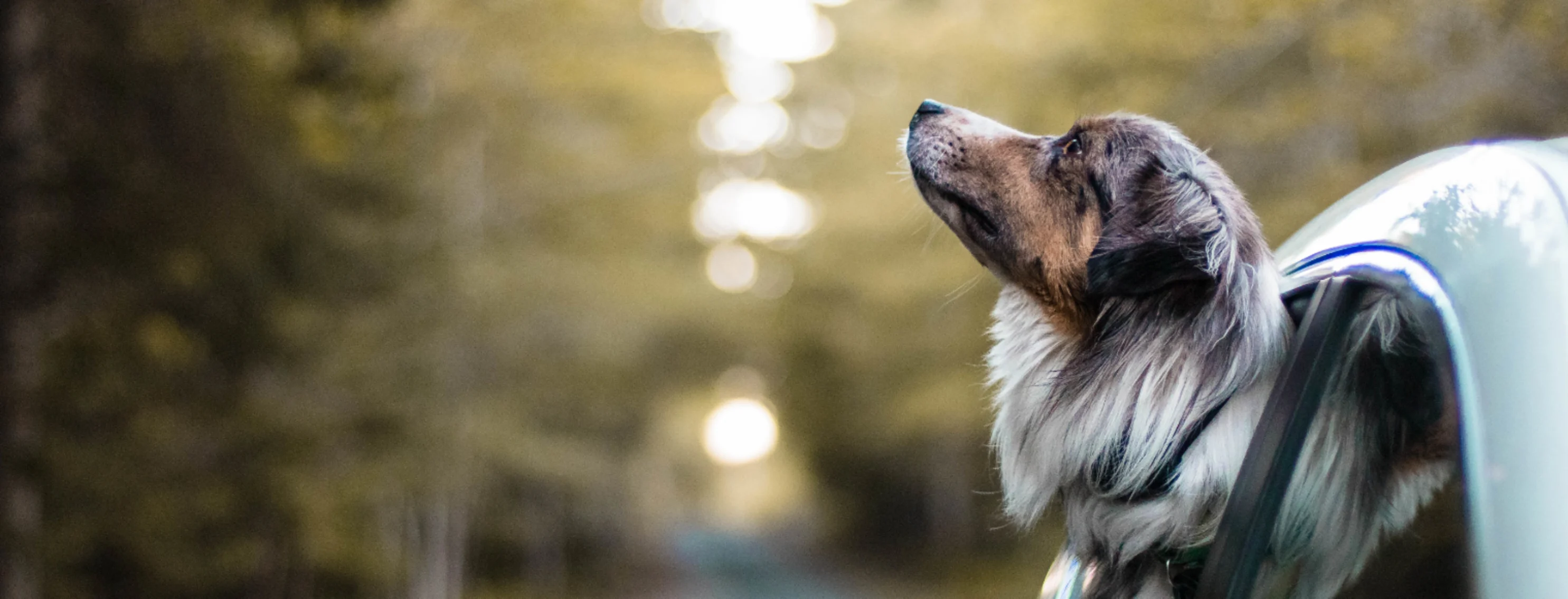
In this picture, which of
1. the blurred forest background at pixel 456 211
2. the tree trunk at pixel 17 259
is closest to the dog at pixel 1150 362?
the blurred forest background at pixel 456 211

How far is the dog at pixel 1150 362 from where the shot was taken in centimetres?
183

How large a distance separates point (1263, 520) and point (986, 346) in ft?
34.9

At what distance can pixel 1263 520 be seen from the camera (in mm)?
2047

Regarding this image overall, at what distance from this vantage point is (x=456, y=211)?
9836 millimetres

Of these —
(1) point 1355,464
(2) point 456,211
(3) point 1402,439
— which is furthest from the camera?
(2) point 456,211

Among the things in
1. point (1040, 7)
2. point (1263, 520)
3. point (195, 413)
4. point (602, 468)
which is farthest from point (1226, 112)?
point (602, 468)

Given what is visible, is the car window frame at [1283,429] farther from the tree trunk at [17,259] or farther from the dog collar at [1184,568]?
the tree trunk at [17,259]

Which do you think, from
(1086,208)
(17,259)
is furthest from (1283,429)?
(17,259)

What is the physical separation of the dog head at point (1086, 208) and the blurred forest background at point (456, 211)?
4.48 feet

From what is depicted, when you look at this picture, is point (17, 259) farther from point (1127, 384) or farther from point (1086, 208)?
point (1127, 384)

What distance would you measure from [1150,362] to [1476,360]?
1.21 metres

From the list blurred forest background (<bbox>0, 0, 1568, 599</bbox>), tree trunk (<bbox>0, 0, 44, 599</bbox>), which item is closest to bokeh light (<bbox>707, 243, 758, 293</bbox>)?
blurred forest background (<bbox>0, 0, 1568, 599</bbox>)

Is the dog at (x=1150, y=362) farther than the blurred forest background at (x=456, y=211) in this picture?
No

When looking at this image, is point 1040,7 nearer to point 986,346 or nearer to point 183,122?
point 986,346
